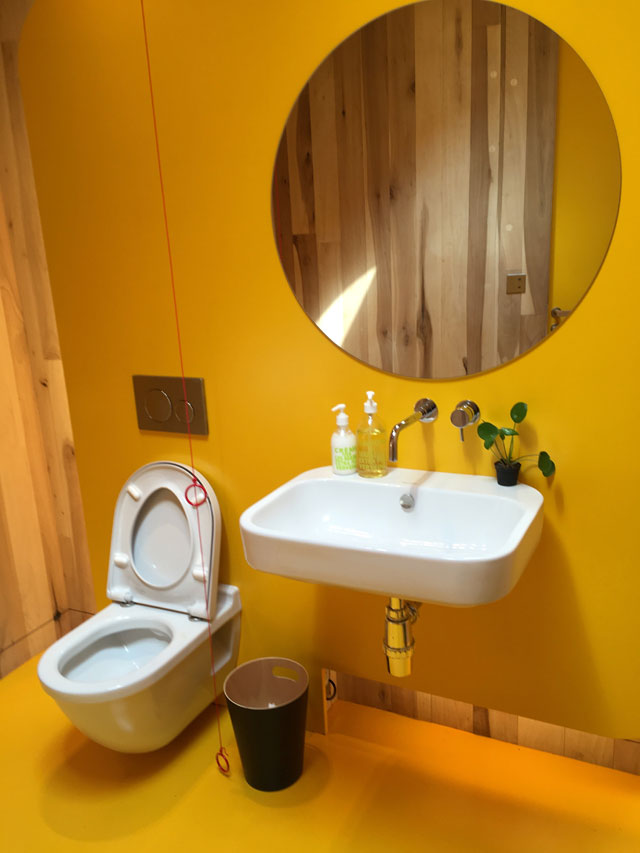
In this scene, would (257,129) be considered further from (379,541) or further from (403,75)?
(379,541)

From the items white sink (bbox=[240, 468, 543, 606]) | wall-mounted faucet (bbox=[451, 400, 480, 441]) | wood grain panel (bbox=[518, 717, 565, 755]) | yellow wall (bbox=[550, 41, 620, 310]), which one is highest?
yellow wall (bbox=[550, 41, 620, 310])

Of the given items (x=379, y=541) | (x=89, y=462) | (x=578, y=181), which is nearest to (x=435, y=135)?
(x=578, y=181)

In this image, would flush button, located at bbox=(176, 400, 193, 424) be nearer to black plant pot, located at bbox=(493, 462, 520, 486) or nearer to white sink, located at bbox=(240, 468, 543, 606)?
white sink, located at bbox=(240, 468, 543, 606)

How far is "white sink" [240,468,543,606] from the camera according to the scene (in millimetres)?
1225

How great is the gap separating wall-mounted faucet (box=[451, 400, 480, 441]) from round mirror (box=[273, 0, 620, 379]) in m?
0.08

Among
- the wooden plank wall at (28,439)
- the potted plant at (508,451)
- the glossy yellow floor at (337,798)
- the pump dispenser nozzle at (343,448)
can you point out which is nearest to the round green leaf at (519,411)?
the potted plant at (508,451)

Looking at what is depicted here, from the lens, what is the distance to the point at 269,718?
169cm

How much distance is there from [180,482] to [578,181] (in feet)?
4.15

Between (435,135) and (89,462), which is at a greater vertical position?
(435,135)

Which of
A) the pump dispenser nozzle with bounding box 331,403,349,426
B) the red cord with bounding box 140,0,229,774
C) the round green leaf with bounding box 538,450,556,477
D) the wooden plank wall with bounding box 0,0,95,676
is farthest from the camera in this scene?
the wooden plank wall with bounding box 0,0,95,676

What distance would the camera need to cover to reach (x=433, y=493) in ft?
4.99

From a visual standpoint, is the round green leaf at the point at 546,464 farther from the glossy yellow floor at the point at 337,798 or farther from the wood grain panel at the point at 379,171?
the glossy yellow floor at the point at 337,798

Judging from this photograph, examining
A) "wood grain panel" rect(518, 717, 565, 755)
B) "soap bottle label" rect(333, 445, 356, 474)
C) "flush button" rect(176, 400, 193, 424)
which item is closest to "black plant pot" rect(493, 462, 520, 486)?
"soap bottle label" rect(333, 445, 356, 474)

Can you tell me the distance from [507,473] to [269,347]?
0.68 m
